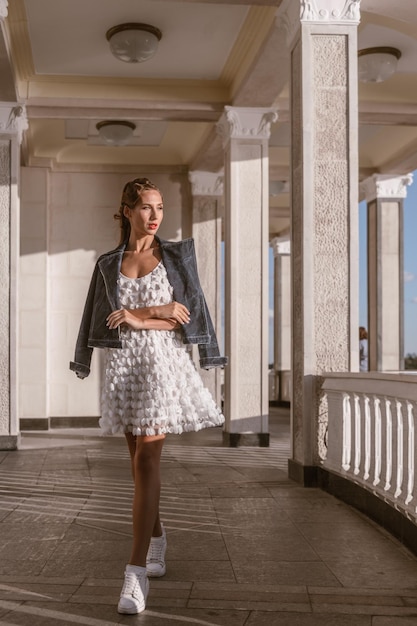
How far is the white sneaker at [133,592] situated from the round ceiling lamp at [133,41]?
6.51 m

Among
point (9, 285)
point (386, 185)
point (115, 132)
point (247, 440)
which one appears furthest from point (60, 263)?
point (386, 185)

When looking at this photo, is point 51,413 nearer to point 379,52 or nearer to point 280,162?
point 280,162

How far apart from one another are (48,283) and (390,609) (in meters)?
10.9

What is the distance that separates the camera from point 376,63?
9.50m

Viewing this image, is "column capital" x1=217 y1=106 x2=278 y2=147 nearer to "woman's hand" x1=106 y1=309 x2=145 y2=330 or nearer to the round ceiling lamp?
the round ceiling lamp

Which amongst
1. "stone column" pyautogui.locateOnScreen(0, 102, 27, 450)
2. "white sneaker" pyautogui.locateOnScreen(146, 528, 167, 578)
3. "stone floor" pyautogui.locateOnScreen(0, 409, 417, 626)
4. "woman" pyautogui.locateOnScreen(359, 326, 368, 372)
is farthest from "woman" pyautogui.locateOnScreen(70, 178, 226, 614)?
"woman" pyautogui.locateOnScreen(359, 326, 368, 372)

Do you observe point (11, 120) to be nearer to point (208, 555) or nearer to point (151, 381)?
point (208, 555)

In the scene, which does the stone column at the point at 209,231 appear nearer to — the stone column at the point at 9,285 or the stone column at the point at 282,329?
the stone column at the point at 9,285

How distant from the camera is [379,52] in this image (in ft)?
31.5

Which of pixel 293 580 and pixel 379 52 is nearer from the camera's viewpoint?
pixel 293 580

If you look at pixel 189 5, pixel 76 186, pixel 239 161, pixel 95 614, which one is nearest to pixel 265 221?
pixel 239 161

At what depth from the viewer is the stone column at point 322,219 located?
690 cm

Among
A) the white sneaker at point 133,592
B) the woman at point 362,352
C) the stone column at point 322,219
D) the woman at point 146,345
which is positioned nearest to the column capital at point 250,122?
the stone column at point 322,219

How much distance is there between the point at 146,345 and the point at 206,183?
1079cm
